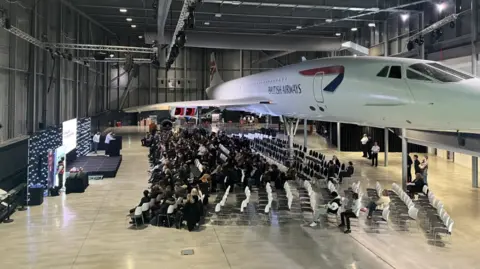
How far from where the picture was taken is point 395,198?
11930mm

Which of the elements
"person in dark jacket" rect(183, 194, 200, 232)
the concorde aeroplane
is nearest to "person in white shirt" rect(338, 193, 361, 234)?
the concorde aeroplane

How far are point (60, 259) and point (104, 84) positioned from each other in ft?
119

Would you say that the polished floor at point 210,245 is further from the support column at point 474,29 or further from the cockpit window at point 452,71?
the support column at point 474,29

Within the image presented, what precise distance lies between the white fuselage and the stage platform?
8410mm

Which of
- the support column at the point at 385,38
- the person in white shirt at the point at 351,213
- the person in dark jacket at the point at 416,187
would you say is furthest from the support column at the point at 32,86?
the support column at the point at 385,38

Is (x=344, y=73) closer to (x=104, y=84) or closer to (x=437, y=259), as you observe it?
(x=437, y=259)

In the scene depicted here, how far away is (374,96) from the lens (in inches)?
420

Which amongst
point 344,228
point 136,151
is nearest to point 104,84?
point 136,151

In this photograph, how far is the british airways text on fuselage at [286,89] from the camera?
14.8m

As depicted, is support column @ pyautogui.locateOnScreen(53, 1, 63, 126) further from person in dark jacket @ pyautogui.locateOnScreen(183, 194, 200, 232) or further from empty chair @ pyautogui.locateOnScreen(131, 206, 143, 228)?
person in dark jacket @ pyautogui.locateOnScreen(183, 194, 200, 232)

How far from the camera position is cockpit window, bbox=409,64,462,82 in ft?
31.0

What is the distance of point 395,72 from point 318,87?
317 centimetres

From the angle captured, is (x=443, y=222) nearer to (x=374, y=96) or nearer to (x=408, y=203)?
(x=408, y=203)

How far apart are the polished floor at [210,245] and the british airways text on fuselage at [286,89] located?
5.48 m
